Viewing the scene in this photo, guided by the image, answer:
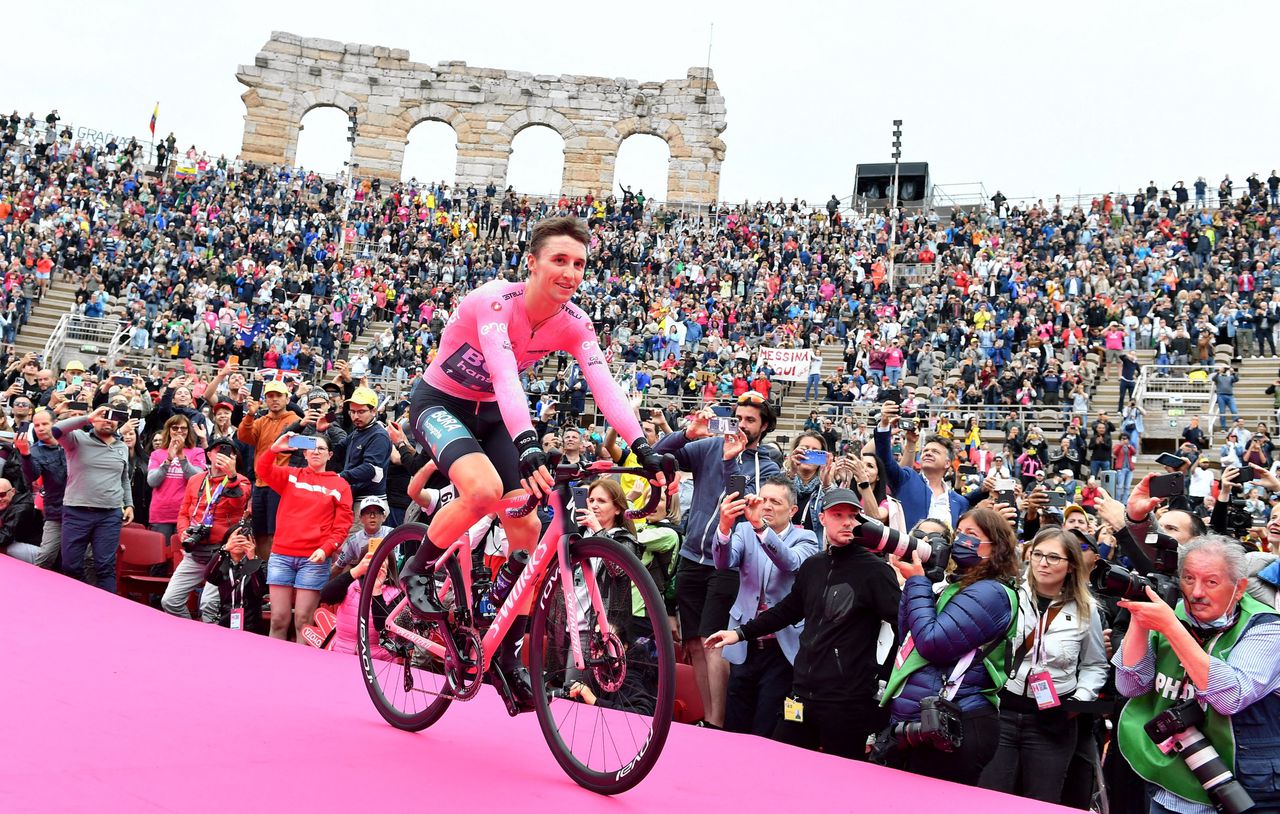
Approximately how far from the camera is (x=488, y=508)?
13.5 ft

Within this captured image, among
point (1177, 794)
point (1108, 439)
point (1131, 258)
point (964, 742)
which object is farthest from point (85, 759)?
point (1131, 258)

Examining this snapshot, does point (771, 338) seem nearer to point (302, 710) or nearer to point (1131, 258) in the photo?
point (1131, 258)

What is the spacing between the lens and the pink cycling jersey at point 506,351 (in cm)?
398

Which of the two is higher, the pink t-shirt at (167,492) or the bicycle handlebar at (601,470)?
the bicycle handlebar at (601,470)

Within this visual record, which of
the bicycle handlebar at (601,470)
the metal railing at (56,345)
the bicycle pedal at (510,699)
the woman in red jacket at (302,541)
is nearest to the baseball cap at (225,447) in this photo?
the woman in red jacket at (302,541)

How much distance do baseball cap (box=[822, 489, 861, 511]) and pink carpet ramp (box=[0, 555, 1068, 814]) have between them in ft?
3.69

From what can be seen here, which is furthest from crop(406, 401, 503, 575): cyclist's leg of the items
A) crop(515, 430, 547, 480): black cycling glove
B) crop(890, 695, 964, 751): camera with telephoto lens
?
crop(890, 695, 964, 751): camera with telephoto lens

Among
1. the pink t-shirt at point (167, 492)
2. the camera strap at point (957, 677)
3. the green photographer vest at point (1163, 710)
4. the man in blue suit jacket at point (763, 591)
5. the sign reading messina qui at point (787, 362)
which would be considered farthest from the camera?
the sign reading messina qui at point (787, 362)

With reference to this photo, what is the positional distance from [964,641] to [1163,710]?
798mm

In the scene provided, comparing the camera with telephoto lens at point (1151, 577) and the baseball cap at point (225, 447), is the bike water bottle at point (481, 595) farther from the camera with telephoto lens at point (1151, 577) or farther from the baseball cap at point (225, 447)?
the baseball cap at point (225, 447)

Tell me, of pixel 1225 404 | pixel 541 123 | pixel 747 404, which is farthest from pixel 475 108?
pixel 747 404

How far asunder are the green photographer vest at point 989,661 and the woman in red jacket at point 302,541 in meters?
4.32

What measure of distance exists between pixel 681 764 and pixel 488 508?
4.26 ft

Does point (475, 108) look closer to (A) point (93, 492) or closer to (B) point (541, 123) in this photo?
(B) point (541, 123)
